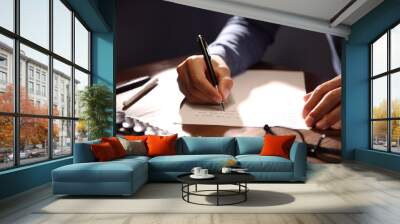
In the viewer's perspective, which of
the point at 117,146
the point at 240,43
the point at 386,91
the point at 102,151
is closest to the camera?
the point at 102,151

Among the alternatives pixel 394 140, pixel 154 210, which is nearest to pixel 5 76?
pixel 154 210

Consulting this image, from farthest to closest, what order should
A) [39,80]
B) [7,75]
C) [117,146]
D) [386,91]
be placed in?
1. [386,91]
2. [117,146]
3. [39,80]
4. [7,75]

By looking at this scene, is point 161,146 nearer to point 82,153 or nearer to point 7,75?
point 82,153

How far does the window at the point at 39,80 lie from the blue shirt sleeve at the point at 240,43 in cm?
326

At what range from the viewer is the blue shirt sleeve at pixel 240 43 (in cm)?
905

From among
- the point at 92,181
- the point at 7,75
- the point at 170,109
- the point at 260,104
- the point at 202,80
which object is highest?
the point at 202,80

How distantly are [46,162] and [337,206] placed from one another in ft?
14.2

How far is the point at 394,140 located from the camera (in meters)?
7.82

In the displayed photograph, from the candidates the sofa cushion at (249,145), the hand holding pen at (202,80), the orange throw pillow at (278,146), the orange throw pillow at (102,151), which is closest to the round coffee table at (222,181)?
the orange throw pillow at (102,151)

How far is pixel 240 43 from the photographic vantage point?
9.15 meters

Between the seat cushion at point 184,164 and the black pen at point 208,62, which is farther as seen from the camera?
the black pen at point 208,62

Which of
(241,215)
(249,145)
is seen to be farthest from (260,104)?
(241,215)

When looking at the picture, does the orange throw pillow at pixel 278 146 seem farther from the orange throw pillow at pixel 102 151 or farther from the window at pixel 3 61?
the window at pixel 3 61

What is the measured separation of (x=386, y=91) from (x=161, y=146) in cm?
515
